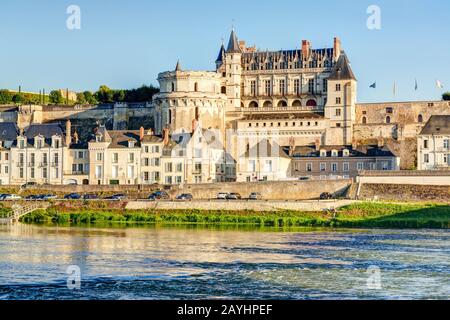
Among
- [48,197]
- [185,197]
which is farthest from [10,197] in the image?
[185,197]

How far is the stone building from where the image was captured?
247 ft

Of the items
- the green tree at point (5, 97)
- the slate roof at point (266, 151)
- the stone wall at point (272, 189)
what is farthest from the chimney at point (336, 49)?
the green tree at point (5, 97)

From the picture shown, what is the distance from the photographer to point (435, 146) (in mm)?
75750

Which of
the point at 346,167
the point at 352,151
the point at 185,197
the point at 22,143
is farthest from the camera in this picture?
the point at 22,143

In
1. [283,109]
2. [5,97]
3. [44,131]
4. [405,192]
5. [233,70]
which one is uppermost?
[233,70]

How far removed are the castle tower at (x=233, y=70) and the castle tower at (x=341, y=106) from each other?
975 centimetres

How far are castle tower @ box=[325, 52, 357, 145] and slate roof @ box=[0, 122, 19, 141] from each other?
26541mm

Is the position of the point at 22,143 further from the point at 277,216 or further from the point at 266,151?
the point at 277,216

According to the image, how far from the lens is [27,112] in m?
94.6

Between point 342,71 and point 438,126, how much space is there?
14411 millimetres

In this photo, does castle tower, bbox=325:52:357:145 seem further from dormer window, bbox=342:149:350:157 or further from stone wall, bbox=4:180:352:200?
stone wall, bbox=4:180:352:200

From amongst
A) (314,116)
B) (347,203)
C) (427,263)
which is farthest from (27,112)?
(427,263)

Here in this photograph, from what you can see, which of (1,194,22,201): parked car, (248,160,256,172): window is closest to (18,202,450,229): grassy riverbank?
(1,194,22,201): parked car

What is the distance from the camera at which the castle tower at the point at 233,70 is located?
305 feet
